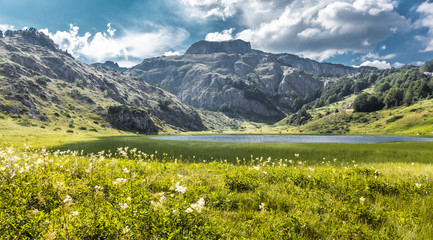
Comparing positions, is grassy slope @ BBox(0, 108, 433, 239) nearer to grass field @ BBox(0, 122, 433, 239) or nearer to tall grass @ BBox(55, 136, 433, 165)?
grass field @ BBox(0, 122, 433, 239)

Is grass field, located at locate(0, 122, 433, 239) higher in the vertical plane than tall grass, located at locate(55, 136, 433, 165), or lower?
higher

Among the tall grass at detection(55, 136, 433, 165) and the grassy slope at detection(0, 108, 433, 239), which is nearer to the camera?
the grassy slope at detection(0, 108, 433, 239)

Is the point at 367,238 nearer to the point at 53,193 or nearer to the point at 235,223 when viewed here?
the point at 235,223

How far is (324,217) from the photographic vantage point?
266 inches

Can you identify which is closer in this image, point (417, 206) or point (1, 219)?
point (1, 219)

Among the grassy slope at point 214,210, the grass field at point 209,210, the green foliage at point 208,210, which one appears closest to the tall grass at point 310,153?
the grassy slope at point 214,210

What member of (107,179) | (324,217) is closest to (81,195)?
(107,179)

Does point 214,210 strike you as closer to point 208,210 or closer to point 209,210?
point 209,210

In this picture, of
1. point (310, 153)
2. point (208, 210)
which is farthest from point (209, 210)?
point (310, 153)

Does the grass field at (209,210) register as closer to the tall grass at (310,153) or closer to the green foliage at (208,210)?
the green foliage at (208,210)

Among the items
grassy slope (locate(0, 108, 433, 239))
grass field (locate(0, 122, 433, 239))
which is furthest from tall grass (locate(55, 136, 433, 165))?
grass field (locate(0, 122, 433, 239))

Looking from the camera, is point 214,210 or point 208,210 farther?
point 214,210

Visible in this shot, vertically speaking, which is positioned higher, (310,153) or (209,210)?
(209,210)

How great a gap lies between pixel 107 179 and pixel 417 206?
13.3m
